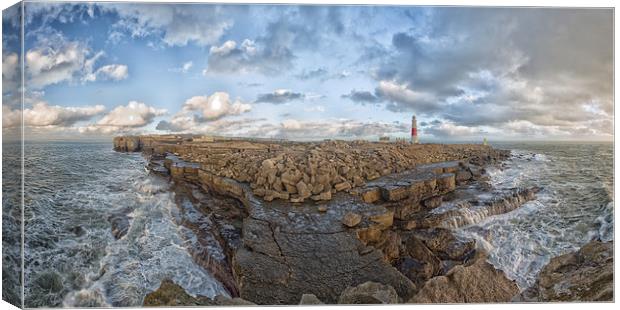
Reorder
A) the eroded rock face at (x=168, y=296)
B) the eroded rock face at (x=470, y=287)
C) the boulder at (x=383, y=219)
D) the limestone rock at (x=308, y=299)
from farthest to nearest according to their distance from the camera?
the boulder at (x=383, y=219) → the eroded rock face at (x=168, y=296) → the eroded rock face at (x=470, y=287) → the limestone rock at (x=308, y=299)

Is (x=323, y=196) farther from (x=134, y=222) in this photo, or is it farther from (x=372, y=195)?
(x=134, y=222)

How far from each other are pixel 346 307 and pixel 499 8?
11.6ft

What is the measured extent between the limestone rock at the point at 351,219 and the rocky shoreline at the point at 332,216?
1 centimetres

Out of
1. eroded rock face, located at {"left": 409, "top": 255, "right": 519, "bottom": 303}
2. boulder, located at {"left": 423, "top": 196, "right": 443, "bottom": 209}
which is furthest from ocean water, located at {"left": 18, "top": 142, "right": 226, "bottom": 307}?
boulder, located at {"left": 423, "top": 196, "right": 443, "bottom": 209}

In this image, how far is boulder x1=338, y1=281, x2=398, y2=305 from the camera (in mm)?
3002

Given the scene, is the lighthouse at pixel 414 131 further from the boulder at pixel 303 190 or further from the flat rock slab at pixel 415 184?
the boulder at pixel 303 190

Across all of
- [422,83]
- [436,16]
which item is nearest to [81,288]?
[422,83]

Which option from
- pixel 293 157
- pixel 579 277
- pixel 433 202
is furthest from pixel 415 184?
pixel 579 277

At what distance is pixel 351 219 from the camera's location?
333 centimetres

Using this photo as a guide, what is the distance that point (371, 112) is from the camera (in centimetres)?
351

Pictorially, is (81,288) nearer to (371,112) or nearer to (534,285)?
(371,112)

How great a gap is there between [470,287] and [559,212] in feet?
4.77

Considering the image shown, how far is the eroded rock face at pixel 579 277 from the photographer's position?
10.9 ft

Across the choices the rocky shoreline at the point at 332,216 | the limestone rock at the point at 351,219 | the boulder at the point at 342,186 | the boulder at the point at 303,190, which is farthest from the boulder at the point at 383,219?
the boulder at the point at 303,190
